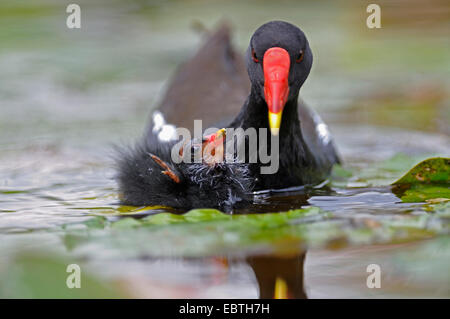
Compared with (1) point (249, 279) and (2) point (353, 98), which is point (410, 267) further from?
(2) point (353, 98)

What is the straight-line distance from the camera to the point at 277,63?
3328mm

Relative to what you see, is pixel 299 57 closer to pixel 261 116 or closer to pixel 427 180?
pixel 261 116

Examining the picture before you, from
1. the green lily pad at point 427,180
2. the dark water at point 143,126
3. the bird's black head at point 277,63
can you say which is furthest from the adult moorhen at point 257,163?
the green lily pad at point 427,180

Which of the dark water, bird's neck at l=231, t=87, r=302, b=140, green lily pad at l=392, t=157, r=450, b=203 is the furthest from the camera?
bird's neck at l=231, t=87, r=302, b=140

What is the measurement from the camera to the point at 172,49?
7969 millimetres

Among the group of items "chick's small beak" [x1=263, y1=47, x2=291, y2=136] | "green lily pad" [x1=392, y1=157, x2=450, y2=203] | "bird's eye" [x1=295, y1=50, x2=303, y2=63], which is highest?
"bird's eye" [x1=295, y1=50, x2=303, y2=63]

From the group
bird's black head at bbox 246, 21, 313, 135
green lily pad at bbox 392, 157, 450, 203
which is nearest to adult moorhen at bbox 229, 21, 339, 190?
bird's black head at bbox 246, 21, 313, 135

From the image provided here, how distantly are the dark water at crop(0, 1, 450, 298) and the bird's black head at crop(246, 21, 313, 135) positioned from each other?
54 centimetres

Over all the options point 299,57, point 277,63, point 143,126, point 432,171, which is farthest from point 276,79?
point 143,126

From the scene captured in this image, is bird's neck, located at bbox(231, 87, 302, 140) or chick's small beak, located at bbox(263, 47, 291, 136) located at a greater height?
chick's small beak, located at bbox(263, 47, 291, 136)

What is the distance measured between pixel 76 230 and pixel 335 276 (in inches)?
40.4

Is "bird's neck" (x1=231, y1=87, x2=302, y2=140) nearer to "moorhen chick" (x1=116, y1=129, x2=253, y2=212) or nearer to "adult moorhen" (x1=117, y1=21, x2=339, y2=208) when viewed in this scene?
"adult moorhen" (x1=117, y1=21, x2=339, y2=208)

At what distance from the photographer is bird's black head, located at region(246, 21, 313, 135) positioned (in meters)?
3.28
